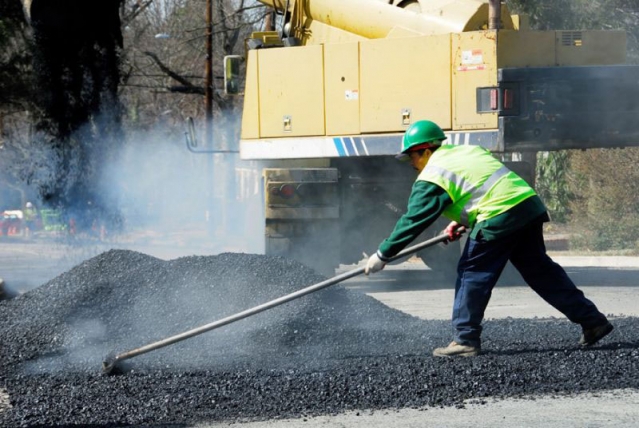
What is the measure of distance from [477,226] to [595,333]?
40.2 inches

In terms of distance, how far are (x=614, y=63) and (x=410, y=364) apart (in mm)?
5825

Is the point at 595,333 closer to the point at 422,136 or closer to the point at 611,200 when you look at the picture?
the point at 422,136

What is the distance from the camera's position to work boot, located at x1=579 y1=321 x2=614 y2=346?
6613mm

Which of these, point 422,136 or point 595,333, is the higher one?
point 422,136

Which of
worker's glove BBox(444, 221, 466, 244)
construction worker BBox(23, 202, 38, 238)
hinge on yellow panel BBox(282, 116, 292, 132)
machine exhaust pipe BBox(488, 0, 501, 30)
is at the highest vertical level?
machine exhaust pipe BBox(488, 0, 501, 30)

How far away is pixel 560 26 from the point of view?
20.0 meters

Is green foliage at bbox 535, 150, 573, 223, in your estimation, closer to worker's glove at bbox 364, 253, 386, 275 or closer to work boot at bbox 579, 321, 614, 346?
work boot at bbox 579, 321, 614, 346

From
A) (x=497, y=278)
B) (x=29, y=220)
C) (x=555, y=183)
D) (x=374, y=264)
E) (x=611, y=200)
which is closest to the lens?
(x=374, y=264)

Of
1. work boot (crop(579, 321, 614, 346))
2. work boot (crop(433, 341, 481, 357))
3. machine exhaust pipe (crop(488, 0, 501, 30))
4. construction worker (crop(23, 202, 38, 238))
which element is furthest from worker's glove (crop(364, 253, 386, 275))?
construction worker (crop(23, 202, 38, 238))

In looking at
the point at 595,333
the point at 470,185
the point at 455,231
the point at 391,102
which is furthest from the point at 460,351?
the point at 391,102

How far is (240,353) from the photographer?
7.07m

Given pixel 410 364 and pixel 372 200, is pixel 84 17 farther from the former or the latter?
pixel 410 364

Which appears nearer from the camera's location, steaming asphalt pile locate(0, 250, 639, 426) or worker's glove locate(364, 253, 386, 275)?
steaming asphalt pile locate(0, 250, 639, 426)

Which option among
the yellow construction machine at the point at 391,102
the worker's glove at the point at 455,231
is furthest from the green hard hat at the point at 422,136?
the yellow construction machine at the point at 391,102
